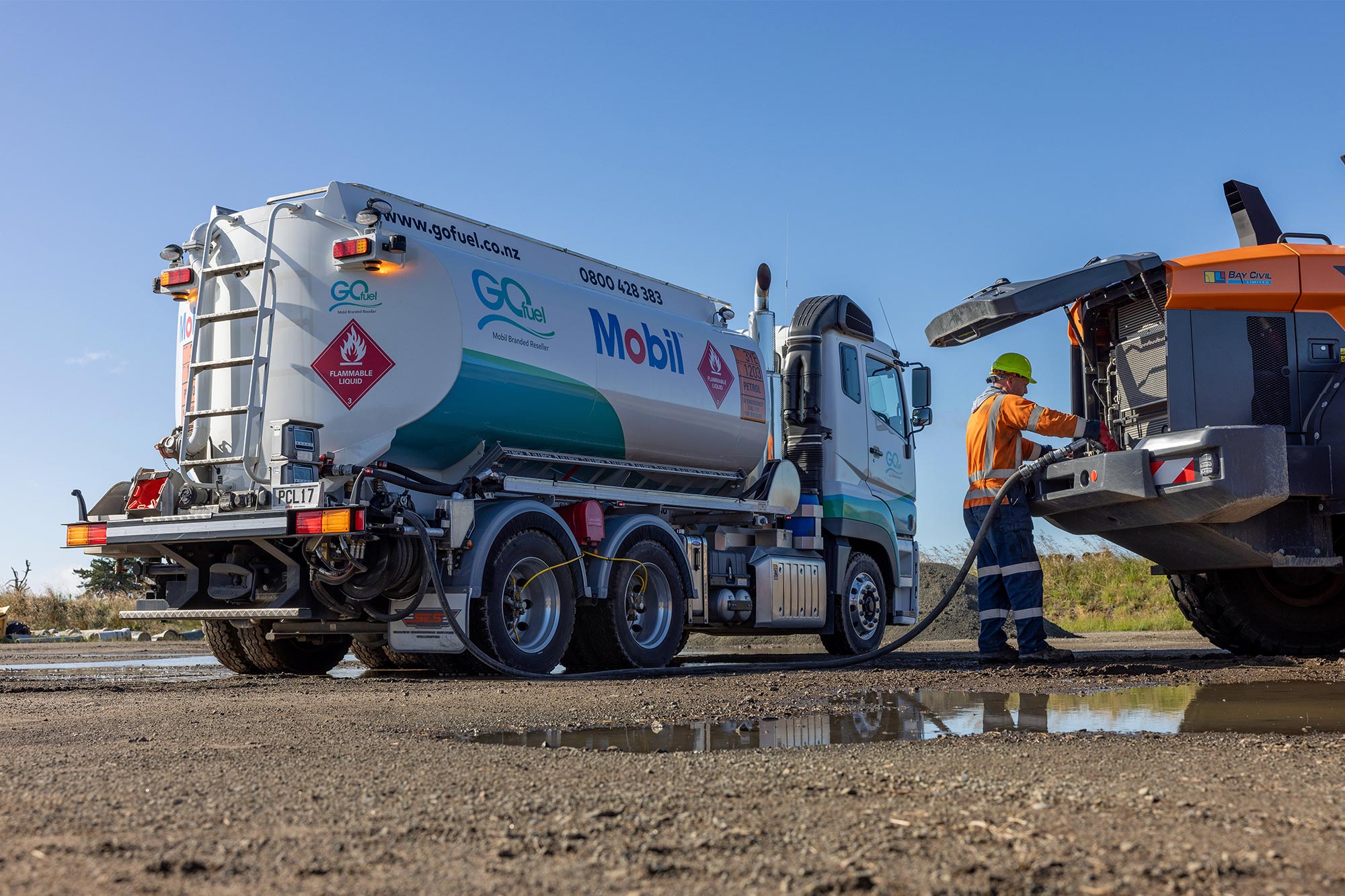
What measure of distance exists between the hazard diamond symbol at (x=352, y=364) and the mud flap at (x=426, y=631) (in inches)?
57.6

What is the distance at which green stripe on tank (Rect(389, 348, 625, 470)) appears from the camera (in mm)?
8609

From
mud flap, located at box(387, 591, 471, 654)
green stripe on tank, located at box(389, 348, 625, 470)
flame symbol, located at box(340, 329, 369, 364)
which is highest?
flame symbol, located at box(340, 329, 369, 364)

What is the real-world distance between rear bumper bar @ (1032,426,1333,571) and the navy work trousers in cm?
22

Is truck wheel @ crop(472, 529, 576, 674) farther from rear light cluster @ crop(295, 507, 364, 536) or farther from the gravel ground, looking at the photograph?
the gravel ground

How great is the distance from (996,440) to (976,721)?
14.1 feet

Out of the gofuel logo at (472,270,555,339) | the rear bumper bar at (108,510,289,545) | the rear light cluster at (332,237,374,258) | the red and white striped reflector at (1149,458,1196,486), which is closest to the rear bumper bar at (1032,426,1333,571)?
the red and white striped reflector at (1149,458,1196,486)

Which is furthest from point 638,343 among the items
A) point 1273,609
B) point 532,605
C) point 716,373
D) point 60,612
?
point 60,612

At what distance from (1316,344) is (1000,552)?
2733 mm

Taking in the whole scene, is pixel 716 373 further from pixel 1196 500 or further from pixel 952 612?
pixel 952 612

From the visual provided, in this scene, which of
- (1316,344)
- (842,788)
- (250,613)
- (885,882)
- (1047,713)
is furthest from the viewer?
(1316,344)

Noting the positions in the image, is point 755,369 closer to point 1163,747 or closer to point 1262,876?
point 1163,747

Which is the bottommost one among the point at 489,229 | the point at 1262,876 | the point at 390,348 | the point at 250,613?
the point at 1262,876

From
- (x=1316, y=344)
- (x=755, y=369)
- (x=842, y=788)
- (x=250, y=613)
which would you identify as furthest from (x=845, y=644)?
(x=842, y=788)

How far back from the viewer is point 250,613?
8.44 m
